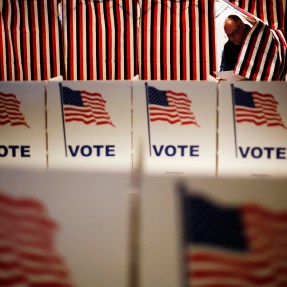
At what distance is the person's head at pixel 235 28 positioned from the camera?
3.24m

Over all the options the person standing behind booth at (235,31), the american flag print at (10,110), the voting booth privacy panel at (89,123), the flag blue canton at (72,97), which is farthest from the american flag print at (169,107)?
the american flag print at (10,110)

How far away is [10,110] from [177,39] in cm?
193

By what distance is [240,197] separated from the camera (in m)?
1.14

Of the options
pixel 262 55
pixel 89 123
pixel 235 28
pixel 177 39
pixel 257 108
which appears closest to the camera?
pixel 257 108

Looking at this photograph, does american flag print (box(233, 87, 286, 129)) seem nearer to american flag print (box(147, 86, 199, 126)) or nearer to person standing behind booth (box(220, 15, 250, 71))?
american flag print (box(147, 86, 199, 126))

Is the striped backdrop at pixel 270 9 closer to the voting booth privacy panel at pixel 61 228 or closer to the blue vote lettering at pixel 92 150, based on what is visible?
the blue vote lettering at pixel 92 150

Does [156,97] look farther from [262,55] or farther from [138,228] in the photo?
[138,228]

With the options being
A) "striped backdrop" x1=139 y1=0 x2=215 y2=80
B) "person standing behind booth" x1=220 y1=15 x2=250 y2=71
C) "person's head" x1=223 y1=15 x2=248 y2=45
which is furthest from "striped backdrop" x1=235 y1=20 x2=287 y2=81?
"striped backdrop" x1=139 y1=0 x2=215 y2=80

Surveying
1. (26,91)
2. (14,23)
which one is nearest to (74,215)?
(26,91)

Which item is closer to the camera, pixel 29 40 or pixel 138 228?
pixel 138 228

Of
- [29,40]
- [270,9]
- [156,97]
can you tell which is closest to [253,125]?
[156,97]

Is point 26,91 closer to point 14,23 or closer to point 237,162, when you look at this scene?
point 14,23

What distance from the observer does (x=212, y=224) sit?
46.5 inches

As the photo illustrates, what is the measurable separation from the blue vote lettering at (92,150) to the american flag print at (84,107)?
0.20m
